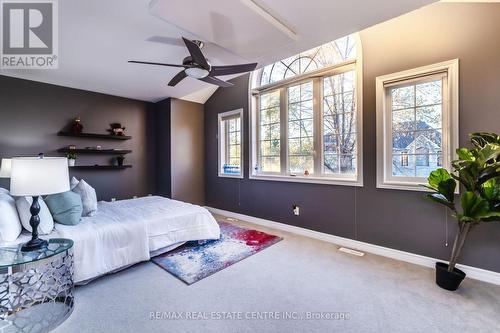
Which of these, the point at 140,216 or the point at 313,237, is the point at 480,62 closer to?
the point at 313,237

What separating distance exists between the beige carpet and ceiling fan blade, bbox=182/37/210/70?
2.23 meters

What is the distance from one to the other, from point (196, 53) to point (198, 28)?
0.92 ft

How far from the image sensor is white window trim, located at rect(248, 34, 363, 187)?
10.2ft

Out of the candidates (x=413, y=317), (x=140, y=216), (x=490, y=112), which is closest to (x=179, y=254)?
(x=140, y=216)

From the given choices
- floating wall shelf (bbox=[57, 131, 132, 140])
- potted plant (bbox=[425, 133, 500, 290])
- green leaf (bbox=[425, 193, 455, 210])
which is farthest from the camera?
floating wall shelf (bbox=[57, 131, 132, 140])

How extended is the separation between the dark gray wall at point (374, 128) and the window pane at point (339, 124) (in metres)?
0.25

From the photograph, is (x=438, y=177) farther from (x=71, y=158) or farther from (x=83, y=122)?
(x=83, y=122)

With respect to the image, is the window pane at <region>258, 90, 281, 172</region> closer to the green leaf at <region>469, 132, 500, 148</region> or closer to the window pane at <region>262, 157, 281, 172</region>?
the window pane at <region>262, 157, 281, 172</region>

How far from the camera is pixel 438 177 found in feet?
7.49

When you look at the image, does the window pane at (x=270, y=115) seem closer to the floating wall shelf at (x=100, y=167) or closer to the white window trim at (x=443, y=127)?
the white window trim at (x=443, y=127)

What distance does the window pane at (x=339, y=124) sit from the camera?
3.33m

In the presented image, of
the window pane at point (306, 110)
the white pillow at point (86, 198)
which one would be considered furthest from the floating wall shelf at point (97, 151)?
the window pane at point (306, 110)

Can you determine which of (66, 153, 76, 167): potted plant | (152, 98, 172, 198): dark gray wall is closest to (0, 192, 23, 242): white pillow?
(66, 153, 76, 167): potted plant

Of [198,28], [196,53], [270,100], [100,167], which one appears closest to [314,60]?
[270,100]
